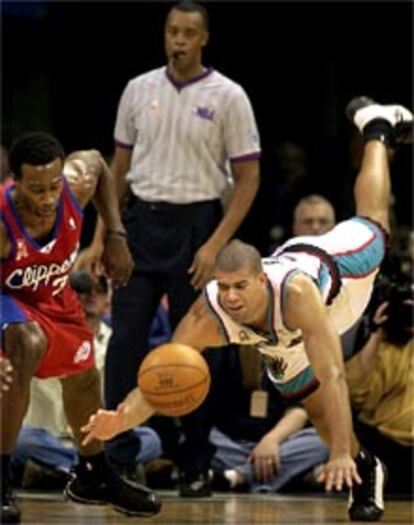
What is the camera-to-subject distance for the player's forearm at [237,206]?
29.4ft

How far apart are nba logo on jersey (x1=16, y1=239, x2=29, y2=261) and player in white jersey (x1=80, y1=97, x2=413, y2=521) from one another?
2.51 feet

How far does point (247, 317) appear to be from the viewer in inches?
305

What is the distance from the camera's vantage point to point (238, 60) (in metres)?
13.3

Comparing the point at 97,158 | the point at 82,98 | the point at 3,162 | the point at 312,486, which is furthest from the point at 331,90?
the point at 97,158

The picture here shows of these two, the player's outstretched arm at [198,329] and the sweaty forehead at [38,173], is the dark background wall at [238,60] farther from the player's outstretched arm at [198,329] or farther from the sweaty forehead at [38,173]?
the sweaty forehead at [38,173]

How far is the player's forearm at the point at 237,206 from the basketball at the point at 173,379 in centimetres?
167

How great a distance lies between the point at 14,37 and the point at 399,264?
4608 mm

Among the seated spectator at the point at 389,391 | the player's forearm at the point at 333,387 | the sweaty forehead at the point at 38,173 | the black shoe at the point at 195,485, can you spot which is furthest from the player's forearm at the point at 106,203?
the seated spectator at the point at 389,391

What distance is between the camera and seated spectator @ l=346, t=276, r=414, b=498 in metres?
9.53

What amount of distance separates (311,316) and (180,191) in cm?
185

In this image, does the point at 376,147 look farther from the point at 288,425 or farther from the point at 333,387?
the point at 333,387

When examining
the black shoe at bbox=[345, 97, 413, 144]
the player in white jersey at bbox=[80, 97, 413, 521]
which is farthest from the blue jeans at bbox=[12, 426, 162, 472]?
the black shoe at bbox=[345, 97, 413, 144]

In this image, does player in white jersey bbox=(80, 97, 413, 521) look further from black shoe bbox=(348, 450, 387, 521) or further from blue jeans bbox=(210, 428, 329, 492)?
blue jeans bbox=(210, 428, 329, 492)

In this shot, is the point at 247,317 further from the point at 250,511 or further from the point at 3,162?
the point at 3,162
